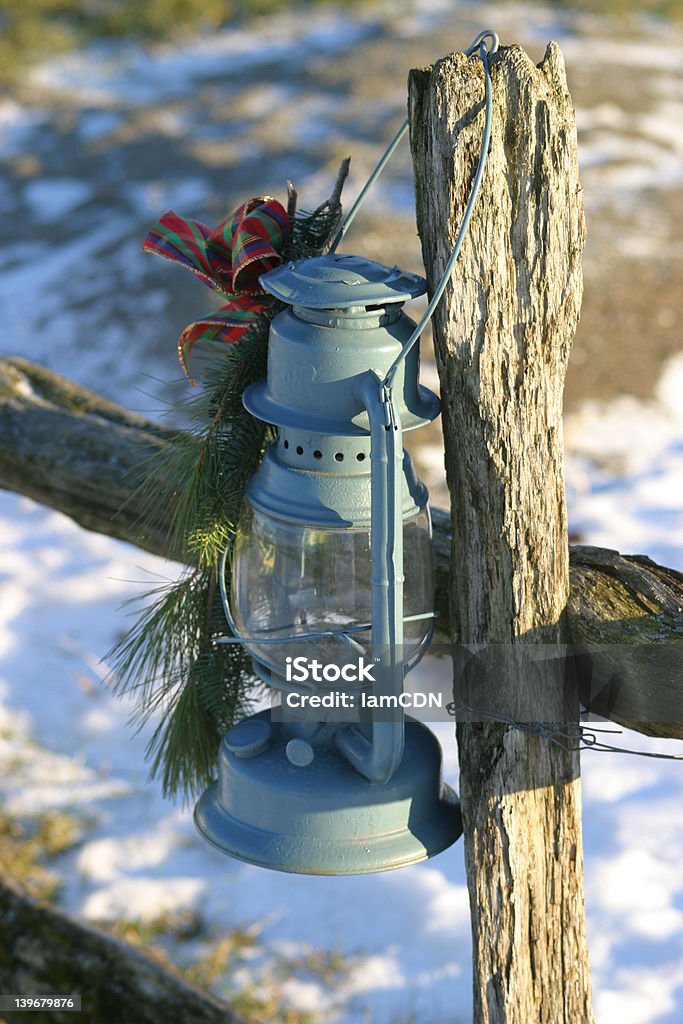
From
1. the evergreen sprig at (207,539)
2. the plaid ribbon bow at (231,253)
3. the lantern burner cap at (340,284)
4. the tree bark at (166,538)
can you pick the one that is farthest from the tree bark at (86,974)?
the lantern burner cap at (340,284)

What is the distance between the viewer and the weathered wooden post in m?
1.18

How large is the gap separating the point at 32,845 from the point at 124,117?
5914 mm

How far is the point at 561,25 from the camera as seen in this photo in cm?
877

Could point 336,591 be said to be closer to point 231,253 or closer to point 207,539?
point 207,539

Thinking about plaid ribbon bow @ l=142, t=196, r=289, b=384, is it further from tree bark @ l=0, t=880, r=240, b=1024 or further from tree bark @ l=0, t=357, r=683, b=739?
tree bark @ l=0, t=880, r=240, b=1024

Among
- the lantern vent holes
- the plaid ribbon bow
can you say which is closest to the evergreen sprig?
the plaid ribbon bow

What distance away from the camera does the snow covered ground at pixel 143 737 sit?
2.64m

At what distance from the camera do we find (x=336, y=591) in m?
1.31

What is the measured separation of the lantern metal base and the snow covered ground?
0.92 ft

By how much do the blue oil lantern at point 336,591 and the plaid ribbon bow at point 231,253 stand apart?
0.33 feet

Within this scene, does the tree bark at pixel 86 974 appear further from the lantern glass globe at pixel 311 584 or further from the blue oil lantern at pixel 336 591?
the lantern glass globe at pixel 311 584

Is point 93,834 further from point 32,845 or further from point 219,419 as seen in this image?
point 219,419

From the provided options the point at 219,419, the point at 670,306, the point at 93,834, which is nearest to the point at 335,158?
the point at 670,306

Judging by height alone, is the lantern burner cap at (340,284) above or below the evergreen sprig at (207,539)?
above
